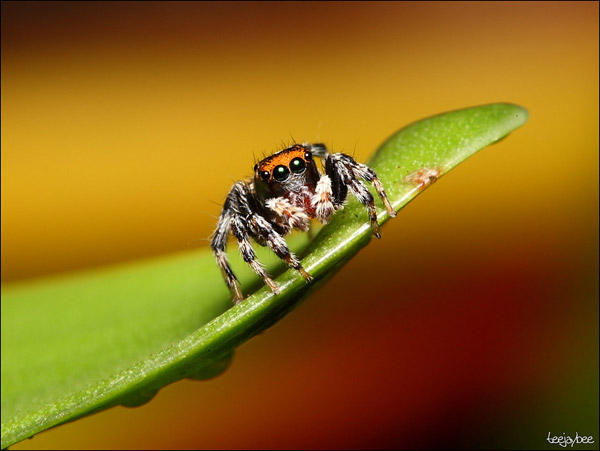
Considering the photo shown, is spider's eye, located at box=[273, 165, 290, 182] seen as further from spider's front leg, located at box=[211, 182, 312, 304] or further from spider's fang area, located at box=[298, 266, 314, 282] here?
spider's fang area, located at box=[298, 266, 314, 282]

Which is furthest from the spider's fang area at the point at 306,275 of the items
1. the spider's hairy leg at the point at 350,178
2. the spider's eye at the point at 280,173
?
the spider's eye at the point at 280,173

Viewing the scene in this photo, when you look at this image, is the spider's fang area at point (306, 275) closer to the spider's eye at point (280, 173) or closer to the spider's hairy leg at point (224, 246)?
the spider's hairy leg at point (224, 246)

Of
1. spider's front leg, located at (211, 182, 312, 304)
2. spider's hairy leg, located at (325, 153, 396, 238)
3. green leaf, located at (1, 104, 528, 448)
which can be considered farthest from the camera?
spider's front leg, located at (211, 182, 312, 304)

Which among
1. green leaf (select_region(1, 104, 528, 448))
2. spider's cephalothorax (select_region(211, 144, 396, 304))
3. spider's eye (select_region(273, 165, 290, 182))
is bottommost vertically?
green leaf (select_region(1, 104, 528, 448))

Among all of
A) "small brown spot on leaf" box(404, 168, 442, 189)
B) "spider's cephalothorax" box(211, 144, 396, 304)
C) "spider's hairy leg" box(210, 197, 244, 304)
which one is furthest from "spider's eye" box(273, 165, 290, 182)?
"small brown spot on leaf" box(404, 168, 442, 189)

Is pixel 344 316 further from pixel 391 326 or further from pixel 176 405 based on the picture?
pixel 176 405

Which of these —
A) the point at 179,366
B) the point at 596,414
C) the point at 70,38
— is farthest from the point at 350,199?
the point at 70,38
